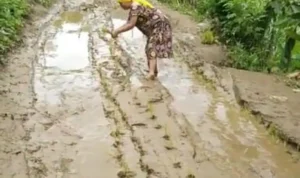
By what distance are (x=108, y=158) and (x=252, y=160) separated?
53.9 inches

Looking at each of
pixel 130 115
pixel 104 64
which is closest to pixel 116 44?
pixel 104 64

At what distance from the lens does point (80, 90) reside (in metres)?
6.82

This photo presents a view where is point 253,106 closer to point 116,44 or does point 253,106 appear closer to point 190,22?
point 116,44

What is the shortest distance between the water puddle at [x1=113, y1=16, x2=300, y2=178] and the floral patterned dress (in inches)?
15.4

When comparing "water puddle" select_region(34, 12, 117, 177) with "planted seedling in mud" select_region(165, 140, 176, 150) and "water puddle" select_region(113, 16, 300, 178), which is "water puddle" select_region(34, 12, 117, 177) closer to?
"planted seedling in mud" select_region(165, 140, 176, 150)

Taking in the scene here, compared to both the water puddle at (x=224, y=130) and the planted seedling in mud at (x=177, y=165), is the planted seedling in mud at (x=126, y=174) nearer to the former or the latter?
the planted seedling in mud at (x=177, y=165)

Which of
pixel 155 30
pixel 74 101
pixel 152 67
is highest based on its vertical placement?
pixel 155 30

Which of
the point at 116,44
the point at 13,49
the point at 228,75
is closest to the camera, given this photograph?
the point at 228,75

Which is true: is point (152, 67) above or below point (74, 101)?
above

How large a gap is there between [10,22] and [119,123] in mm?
4053

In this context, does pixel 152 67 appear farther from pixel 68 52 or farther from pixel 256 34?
pixel 256 34

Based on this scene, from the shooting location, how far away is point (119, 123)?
5801 mm

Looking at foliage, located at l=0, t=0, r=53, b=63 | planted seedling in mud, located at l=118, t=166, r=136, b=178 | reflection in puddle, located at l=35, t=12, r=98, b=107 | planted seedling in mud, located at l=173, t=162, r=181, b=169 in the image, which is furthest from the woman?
planted seedling in mud, located at l=118, t=166, r=136, b=178

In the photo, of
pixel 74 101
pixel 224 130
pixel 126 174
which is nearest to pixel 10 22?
pixel 74 101
